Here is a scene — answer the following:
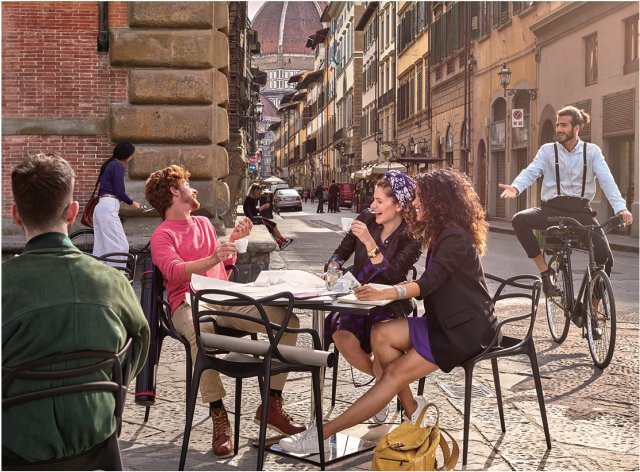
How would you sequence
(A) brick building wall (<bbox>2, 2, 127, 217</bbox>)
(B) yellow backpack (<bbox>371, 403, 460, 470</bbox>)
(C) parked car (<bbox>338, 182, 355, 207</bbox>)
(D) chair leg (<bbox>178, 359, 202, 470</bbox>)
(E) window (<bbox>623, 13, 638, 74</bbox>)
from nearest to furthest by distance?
(B) yellow backpack (<bbox>371, 403, 460, 470</bbox>) < (D) chair leg (<bbox>178, 359, 202, 470</bbox>) < (A) brick building wall (<bbox>2, 2, 127, 217</bbox>) < (E) window (<bbox>623, 13, 638, 74</bbox>) < (C) parked car (<bbox>338, 182, 355, 207</bbox>)

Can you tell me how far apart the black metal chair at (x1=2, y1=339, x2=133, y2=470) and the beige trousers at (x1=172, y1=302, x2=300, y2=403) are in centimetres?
181

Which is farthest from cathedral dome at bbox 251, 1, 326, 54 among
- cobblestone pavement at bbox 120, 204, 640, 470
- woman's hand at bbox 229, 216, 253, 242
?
woman's hand at bbox 229, 216, 253, 242

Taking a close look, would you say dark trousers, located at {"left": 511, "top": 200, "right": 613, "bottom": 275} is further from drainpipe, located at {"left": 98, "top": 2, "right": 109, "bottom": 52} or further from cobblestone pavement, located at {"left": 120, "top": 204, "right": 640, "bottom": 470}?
drainpipe, located at {"left": 98, "top": 2, "right": 109, "bottom": 52}

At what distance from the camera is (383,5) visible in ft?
186

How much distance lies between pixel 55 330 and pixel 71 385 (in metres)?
0.17

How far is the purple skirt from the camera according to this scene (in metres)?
4.43

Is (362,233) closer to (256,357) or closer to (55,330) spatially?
(256,357)

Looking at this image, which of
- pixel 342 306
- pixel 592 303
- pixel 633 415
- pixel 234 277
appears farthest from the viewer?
pixel 592 303

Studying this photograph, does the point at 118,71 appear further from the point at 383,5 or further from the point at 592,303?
the point at 383,5

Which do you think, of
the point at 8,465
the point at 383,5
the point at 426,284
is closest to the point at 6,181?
the point at 426,284

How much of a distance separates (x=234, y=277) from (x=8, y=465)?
3088mm

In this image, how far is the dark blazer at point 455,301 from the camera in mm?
4387

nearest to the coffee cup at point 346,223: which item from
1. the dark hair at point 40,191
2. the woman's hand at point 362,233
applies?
the woman's hand at point 362,233

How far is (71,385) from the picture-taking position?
278 cm
